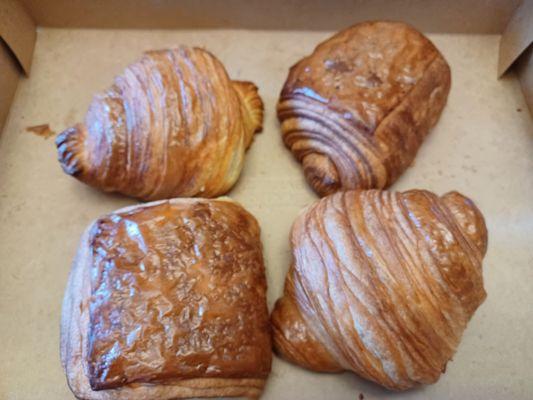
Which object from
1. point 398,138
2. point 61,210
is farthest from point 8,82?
point 398,138

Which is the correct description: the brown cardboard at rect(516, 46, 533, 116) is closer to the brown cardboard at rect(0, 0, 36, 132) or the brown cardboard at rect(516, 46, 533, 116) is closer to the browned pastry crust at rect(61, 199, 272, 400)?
the browned pastry crust at rect(61, 199, 272, 400)

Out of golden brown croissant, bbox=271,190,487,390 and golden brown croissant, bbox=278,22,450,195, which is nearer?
golden brown croissant, bbox=271,190,487,390

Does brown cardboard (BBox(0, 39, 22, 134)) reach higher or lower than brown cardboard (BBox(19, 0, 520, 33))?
lower

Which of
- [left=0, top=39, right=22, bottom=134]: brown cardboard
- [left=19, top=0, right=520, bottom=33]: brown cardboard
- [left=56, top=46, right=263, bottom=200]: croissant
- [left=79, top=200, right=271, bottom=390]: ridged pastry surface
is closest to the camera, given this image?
[left=79, top=200, right=271, bottom=390]: ridged pastry surface

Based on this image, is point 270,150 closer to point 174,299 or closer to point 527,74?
point 174,299

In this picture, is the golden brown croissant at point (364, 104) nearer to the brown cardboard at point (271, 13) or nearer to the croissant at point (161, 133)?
the croissant at point (161, 133)

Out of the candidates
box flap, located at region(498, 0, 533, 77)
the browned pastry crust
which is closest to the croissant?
the browned pastry crust

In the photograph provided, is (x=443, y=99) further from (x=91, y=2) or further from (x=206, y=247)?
(x=91, y=2)

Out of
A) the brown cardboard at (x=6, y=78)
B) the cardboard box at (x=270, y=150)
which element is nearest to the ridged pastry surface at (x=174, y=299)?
the cardboard box at (x=270, y=150)

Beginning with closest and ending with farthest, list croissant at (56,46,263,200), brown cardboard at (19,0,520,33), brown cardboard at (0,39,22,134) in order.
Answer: croissant at (56,46,263,200), brown cardboard at (0,39,22,134), brown cardboard at (19,0,520,33)
